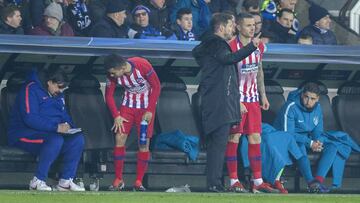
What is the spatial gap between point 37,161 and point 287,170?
2.92 metres

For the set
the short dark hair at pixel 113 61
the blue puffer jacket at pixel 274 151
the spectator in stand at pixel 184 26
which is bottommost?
the blue puffer jacket at pixel 274 151

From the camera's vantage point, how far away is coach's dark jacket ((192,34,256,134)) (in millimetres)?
16094

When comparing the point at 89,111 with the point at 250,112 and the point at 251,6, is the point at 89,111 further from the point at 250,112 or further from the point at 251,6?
the point at 251,6

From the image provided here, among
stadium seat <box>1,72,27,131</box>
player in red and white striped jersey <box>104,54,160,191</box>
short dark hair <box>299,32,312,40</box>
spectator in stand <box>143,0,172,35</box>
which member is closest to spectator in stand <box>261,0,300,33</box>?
short dark hair <box>299,32,312,40</box>

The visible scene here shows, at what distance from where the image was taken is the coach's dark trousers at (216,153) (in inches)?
636

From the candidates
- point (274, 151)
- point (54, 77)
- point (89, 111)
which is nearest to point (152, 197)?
point (54, 77)

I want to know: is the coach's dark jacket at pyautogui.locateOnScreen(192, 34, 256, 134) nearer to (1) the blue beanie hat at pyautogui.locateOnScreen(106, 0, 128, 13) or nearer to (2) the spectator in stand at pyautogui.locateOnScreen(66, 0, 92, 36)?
(1) the blue beanie hat at pyautogui.locateOnScreen(106, 0, 128, 13)

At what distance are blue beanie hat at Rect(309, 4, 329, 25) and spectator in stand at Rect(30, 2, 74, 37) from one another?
11.3 ft

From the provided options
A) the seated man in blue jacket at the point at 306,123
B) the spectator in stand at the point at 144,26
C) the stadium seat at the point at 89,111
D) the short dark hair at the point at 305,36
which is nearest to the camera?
the seated man in blue jacket at the point at 306,123

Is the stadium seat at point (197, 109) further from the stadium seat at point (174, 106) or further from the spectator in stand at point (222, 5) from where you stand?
the spectator in stand at point (222, 5)

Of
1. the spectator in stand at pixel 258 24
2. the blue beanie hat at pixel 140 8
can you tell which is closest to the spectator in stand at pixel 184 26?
the blue beanie hat at pixel 140 8

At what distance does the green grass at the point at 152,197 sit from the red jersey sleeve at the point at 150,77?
→ 4.64 feet

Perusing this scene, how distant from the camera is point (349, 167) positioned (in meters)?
18.0

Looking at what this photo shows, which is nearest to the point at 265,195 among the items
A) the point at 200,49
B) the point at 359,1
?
the point at 200,49
